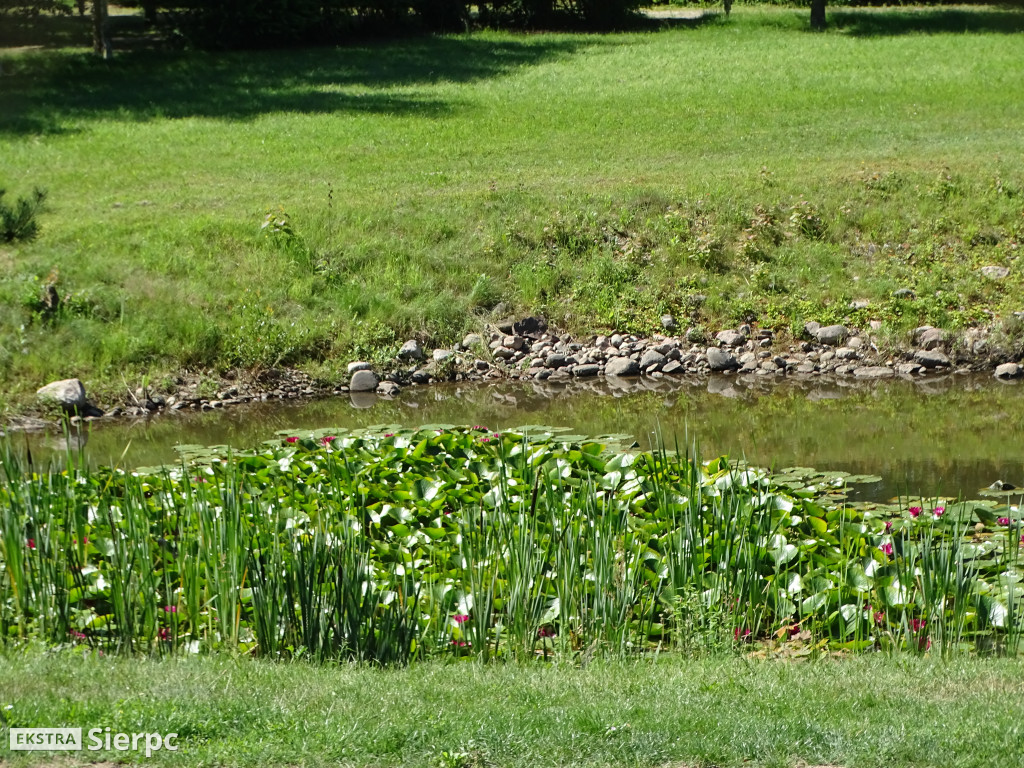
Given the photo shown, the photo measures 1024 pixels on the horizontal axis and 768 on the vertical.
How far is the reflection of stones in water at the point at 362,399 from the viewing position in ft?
47.1

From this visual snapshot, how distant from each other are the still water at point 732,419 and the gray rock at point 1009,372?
160 mm

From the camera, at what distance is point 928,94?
84.7ft

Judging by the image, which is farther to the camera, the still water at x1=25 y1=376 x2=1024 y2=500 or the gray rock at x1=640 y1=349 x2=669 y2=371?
the gray rock at x1=640 y1=349 x2=669 y2=371

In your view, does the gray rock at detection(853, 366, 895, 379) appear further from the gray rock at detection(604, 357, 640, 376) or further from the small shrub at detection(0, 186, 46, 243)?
the small shrub at detection(0, 186, 46, 243)

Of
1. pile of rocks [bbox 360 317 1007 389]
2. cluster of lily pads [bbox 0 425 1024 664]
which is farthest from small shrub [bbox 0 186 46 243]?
cluster of lily pads [bbox 0 425 1024 664]

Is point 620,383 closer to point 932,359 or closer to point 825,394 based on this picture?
point 825,394

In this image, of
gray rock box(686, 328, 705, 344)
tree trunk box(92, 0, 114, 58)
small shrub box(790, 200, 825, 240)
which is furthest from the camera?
tree trunk box(92, 0, 114, 58)

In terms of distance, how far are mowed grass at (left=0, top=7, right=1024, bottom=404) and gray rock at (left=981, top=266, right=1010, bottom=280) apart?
A: 149mm

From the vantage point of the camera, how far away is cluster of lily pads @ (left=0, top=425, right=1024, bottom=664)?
6.38m

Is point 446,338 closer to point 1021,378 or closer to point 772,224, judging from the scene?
point 772,224

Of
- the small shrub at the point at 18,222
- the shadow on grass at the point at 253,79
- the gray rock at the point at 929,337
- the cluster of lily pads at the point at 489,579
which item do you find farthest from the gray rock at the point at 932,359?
the shadow on grass at the point at 253,79

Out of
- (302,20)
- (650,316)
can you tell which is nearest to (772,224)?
(650,316)

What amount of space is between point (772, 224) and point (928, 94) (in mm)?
10359

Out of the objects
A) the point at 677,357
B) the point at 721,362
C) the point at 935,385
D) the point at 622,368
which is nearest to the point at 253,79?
the point at 622,368
